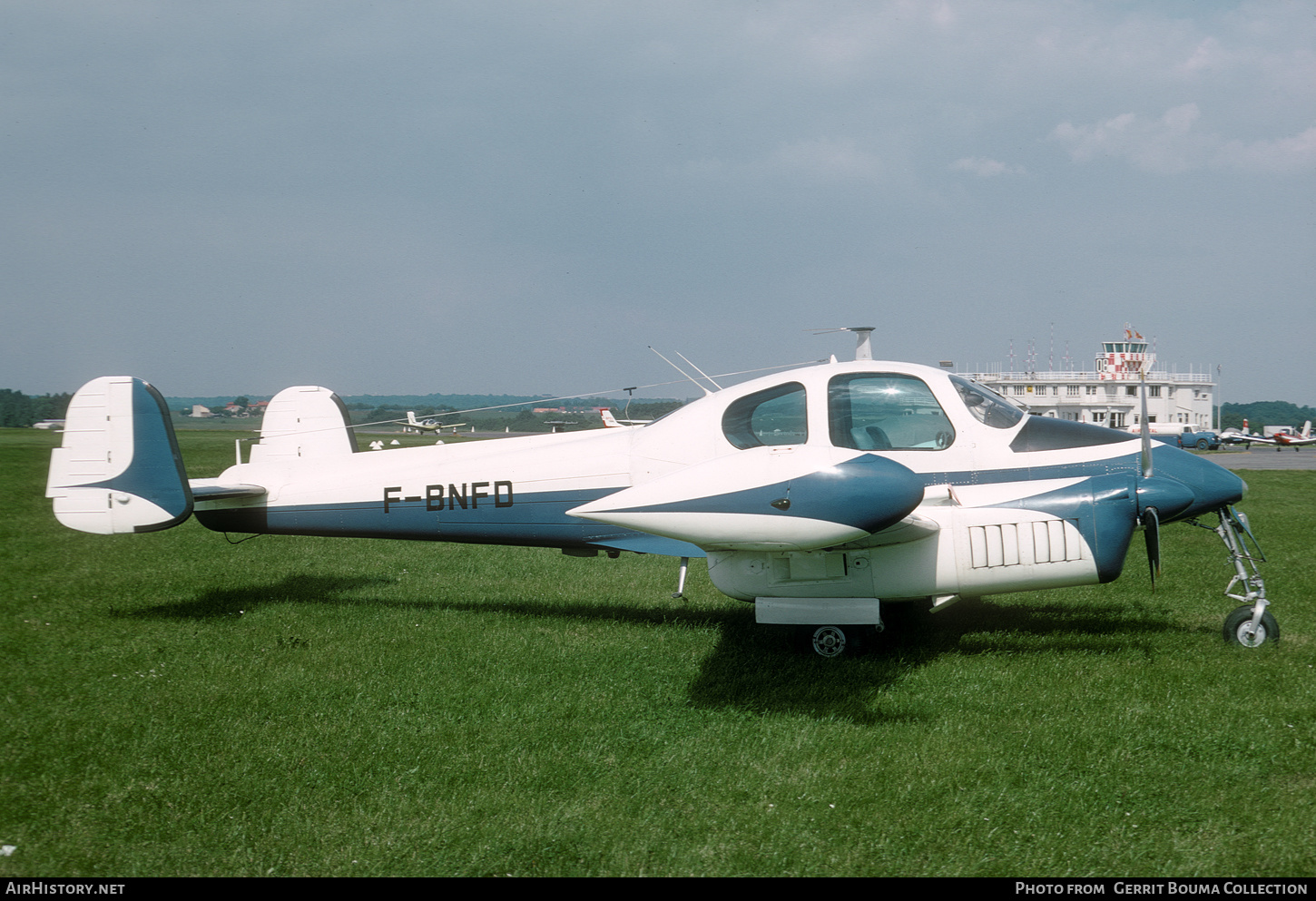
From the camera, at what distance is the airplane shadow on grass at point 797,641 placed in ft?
18.5

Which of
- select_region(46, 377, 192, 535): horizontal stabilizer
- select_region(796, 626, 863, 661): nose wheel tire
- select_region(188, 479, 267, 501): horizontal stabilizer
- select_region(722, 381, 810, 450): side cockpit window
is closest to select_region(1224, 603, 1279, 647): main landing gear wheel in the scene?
select_region(796, 626, 863, 661): nose wheel tire

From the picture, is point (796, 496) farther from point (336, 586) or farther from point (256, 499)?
point (336, 586)

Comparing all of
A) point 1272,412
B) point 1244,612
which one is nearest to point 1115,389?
point 1244,612

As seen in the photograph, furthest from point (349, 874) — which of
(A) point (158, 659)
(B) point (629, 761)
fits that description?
(A) point (158, 659)

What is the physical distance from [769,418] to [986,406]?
1.76m

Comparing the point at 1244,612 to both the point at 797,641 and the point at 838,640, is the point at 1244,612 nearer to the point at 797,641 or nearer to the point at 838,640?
the point at 838,640

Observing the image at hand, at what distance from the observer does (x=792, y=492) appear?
4953 mm

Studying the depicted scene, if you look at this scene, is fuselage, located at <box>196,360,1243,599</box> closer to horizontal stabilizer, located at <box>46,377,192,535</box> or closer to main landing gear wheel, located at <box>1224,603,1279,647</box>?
main landing gear wheel, located at <box>1224,603,1279,647</box>

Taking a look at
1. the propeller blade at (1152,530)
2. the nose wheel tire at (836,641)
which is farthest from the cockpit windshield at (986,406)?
the nose wheel tire at (836,641)

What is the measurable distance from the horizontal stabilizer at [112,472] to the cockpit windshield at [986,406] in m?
6.99

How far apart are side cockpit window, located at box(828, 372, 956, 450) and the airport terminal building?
67.1 metres

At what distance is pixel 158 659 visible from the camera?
6559 mm

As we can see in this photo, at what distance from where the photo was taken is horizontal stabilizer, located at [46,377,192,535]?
745cm

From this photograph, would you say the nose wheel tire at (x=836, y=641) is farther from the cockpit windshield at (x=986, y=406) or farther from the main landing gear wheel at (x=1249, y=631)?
the main landing gear wheel at (x=1249, y=631)
